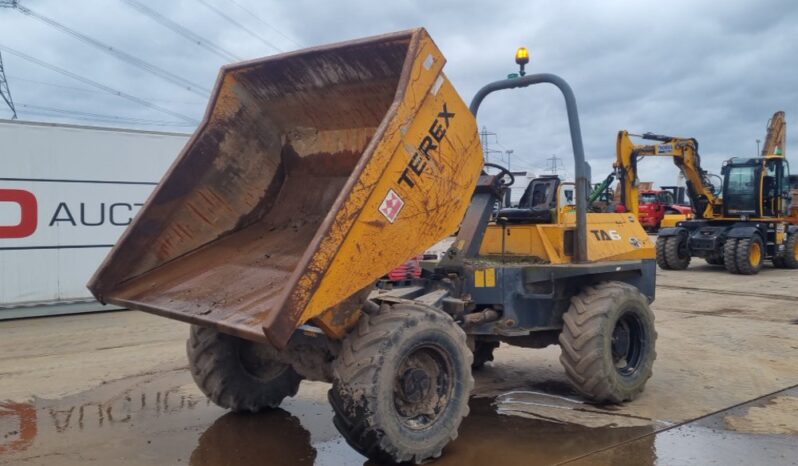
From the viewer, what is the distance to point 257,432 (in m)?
5.11

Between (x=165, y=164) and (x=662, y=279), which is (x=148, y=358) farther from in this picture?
(x=662, y=279)

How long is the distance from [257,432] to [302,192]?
1.85m

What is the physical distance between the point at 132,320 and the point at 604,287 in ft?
24.5

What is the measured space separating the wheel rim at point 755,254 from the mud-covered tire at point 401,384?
50.2 ft

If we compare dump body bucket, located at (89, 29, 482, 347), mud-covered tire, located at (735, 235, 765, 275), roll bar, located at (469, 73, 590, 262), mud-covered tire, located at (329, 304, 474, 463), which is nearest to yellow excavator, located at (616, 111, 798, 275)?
mud-covered tire, located at (735, 235, 765, 275)

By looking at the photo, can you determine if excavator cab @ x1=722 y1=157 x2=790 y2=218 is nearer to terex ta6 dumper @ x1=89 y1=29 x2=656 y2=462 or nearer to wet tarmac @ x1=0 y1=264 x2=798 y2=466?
wet tarmac @ x1=0 y1=264 x2=798 y2=466

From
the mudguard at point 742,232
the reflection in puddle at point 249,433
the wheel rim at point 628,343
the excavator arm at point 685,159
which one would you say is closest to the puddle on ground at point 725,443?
the reflection in puddle at point 249,433

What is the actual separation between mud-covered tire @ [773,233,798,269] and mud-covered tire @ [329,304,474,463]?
17324 millimetres

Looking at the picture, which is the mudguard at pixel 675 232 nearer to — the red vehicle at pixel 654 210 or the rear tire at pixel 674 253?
the rear tire at pixel 674 253

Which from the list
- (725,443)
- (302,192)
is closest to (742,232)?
(725,443)

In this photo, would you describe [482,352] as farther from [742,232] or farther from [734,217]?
[734,217]

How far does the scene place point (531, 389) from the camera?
6.35m

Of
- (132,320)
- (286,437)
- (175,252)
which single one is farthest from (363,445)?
(132,320)

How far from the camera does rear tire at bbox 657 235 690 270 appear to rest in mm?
18344
